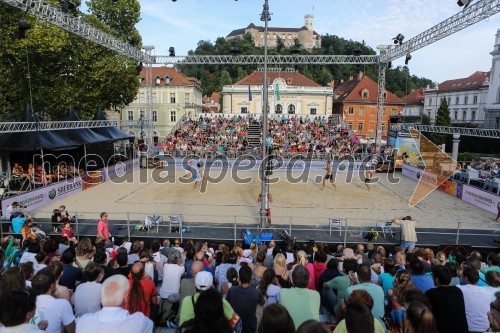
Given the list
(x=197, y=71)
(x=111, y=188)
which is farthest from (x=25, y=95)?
(x=197, y=71)

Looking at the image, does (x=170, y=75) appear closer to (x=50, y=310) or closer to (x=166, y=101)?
(x=166, y=101)

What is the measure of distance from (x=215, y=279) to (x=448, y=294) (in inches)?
146

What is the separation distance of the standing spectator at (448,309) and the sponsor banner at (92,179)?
20.7 meters

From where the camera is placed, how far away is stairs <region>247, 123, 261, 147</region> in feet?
120

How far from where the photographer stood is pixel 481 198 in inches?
703

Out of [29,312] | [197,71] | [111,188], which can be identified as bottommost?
[111,188]

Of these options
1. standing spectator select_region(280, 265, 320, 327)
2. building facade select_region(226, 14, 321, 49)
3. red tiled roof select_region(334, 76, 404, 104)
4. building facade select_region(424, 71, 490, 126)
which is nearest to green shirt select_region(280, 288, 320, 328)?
standing spectator select_region(280, 265, 320, 327)

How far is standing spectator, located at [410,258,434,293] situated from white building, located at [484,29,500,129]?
178 ft

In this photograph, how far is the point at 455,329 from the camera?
4121mm

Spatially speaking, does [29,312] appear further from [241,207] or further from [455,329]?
[241,207]

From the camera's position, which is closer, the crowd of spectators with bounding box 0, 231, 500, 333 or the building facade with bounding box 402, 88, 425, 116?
the crowd of spectators with bounding box 0, 231, 500, 333

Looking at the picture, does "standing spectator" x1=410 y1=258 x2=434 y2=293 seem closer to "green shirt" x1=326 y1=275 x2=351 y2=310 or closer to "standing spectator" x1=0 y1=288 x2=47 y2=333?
"green shirt" x1=326 y1=275 x2=351 y2=310

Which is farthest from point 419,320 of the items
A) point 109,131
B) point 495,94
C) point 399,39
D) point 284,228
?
point 495,94

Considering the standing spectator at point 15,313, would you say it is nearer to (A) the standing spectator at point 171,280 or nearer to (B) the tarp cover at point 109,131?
(A) the standing spectator at point 171,280
